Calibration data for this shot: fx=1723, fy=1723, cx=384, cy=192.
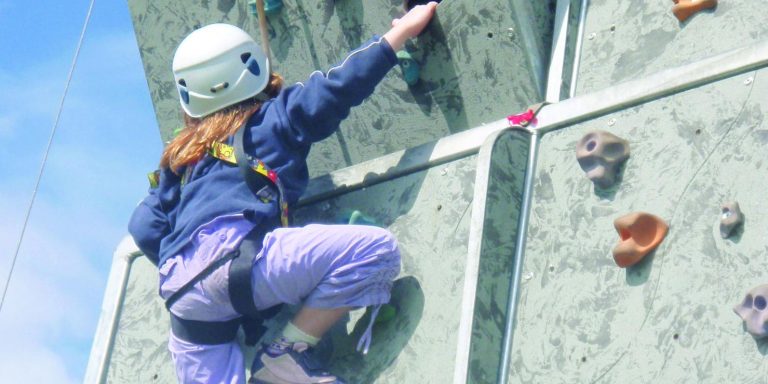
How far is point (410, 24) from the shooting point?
17.9 feet

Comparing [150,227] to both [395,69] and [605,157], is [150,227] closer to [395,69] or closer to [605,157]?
[395,69]

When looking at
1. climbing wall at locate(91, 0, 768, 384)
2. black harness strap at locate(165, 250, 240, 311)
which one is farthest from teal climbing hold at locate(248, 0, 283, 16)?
black harness strap at locate(165, 250, 240, 311)

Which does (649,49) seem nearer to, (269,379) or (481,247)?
(481,247)

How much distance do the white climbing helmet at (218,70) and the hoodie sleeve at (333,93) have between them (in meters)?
0.24

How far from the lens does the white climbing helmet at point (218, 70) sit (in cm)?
556

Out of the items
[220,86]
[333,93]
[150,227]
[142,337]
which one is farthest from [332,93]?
[142,337]

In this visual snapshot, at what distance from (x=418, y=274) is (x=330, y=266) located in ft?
0.91

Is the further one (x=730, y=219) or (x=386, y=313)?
(x=386, y=313)

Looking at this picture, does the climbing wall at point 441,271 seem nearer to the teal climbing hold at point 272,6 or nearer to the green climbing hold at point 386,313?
the green climbing hold at point 386,313

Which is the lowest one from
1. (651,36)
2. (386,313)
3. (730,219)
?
(386,313)

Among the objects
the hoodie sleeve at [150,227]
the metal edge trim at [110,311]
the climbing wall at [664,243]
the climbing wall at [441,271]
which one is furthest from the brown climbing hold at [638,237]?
the metal edge trim at [110,311]

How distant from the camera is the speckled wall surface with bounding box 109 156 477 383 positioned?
16.3ft

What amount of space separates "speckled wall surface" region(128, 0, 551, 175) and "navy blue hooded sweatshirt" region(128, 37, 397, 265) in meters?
0.29

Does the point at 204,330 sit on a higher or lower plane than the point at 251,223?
lower
